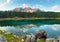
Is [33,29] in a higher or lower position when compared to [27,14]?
lower

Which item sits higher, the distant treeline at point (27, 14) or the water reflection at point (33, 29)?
the distant treeline at point (27, 14)

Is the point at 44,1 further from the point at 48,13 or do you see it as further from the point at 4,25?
the point at 4,25

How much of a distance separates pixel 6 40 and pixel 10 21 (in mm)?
273

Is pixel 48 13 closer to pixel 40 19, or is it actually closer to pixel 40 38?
pixel 40 19

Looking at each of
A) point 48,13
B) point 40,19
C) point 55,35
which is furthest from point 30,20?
point 55,35

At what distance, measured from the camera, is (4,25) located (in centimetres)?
210

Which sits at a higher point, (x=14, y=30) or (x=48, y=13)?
(x=48, y=13)

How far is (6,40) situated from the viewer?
2064 millimetres

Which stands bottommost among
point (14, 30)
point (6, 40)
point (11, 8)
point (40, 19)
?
point (6, 40)

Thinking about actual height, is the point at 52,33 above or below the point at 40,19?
below

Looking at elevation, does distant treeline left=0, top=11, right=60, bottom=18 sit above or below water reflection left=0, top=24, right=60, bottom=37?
above

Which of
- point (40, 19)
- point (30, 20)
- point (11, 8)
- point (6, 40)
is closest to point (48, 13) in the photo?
point (40, 19)

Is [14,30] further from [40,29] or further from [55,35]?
[55,35]

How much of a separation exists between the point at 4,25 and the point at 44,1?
675mm
